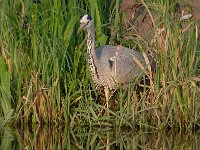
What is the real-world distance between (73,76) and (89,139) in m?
0.71

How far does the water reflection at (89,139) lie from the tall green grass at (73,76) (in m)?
0.10

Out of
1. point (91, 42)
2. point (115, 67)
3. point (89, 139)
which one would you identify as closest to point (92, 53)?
point (91, 42)

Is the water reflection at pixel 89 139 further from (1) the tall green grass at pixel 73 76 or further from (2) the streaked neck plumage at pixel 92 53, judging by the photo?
(2) the streaked neck plumage at pixel 92 53

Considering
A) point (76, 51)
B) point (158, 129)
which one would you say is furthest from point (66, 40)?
point (158, 129)

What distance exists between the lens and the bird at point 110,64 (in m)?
8.88

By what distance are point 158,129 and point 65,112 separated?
0.95 m

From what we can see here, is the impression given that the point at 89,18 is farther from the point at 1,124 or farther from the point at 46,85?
the point at 1,124

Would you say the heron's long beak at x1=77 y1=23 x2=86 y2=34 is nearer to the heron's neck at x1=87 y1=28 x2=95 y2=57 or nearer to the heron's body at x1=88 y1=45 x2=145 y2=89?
the heron's neck at x1=87 y1=28 x2=95 y2=57

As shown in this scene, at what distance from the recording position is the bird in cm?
888

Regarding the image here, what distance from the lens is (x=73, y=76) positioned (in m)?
8.96

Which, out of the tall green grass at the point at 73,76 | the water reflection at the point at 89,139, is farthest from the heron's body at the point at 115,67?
the water reflection at the point at 89,139

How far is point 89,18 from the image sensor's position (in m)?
8.92

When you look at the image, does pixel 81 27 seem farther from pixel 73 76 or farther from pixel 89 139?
pixel 89 139

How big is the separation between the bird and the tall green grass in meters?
0.13
